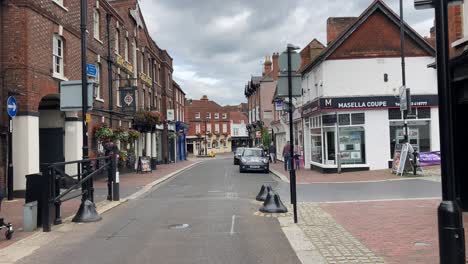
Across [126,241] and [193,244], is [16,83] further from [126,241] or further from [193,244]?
[193,244]

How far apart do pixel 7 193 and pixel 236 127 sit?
286 ft

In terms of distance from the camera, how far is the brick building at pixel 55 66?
1515cm

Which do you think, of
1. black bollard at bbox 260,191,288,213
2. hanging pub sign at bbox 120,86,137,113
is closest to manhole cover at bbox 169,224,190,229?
black bollard at bbox 260,191,288,213

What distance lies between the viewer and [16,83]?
1512cm

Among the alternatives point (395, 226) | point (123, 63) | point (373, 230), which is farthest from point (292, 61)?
point (123, 63)

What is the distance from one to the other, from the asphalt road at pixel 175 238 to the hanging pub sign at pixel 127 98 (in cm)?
1446

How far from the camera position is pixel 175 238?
27.9 ft

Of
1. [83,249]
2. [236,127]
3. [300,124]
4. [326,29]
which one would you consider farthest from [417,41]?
[236,127]

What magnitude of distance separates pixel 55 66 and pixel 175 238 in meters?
12.2

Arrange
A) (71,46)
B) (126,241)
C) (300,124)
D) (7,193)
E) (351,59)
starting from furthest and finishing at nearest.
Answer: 1. (300,124)
2. (351,59)
3. (71,46)
4. (7,193)
5. (126,241)

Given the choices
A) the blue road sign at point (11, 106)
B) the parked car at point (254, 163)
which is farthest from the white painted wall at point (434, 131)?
the blue road sign at point (11, 106)

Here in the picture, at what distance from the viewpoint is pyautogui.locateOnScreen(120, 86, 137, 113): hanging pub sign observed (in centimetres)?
2647

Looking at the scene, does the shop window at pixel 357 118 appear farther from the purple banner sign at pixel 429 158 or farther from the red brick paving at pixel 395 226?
the red brick paving at pixel 395 226

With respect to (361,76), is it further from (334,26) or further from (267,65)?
(267,65)
